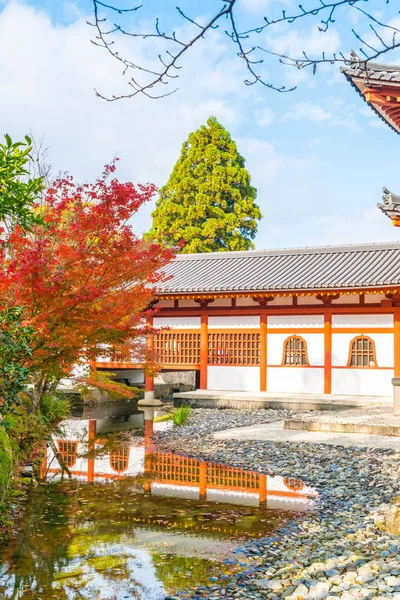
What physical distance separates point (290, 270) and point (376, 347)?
13.0ft

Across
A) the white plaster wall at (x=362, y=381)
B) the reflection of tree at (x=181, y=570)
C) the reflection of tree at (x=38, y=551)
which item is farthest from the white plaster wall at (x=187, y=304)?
the reflection of tree at (x=181, y=570)

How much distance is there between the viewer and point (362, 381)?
1914 cm

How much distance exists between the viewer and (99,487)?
31.1ft

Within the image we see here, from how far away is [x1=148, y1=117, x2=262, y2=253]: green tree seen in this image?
118ft

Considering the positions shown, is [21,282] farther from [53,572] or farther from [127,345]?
[127,345]

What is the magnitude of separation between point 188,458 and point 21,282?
474 cm

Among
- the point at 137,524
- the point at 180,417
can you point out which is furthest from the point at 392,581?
the point at 180,417

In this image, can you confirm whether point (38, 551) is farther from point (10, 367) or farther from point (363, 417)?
point (363, 417)

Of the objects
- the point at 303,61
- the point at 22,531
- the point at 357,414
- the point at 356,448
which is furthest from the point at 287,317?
the point at 303,61

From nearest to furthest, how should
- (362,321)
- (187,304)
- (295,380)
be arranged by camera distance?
(362,321), (295,380), (187,304)

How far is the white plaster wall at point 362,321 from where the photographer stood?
18969mm

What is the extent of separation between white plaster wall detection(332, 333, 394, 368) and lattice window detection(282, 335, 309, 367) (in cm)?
94

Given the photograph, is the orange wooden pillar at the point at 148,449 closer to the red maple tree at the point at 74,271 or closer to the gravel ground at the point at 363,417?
the red maple tree at the point at 74,271

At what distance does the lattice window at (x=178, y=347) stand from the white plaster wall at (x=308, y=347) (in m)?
2.53
